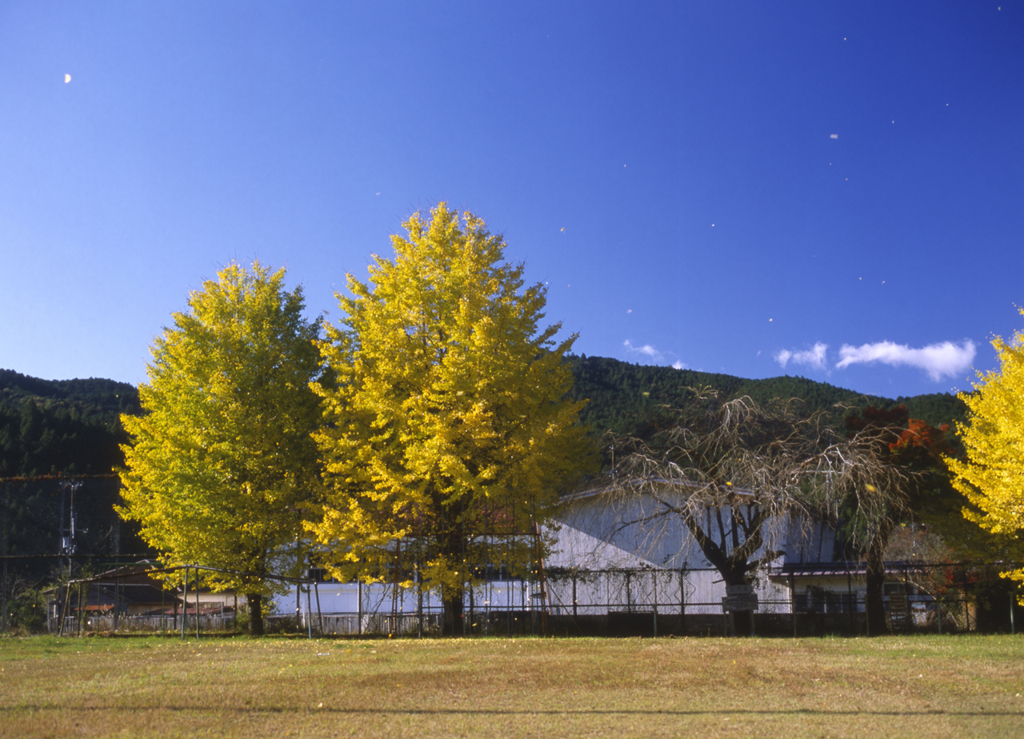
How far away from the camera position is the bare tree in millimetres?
18641

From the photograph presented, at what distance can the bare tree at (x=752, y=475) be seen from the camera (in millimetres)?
18641

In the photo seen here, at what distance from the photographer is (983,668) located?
35.6ft

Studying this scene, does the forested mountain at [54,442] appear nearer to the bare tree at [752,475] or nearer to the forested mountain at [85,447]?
the forested mountain at [85,447]

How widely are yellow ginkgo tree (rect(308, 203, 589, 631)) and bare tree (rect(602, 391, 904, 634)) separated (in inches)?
90.5

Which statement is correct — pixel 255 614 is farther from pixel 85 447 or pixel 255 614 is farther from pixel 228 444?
pixel 85 447

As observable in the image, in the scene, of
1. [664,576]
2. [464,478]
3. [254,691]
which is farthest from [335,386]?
[254,691]

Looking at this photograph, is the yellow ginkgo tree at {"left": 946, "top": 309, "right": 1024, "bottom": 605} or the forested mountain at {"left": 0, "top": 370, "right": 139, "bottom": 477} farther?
the forested mountain at {"left": 0, "top": 370, "right": 139, "bottom": 477}

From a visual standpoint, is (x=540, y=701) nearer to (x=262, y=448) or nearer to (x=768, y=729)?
(x=768, y=729)

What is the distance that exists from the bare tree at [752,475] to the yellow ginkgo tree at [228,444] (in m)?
9.50

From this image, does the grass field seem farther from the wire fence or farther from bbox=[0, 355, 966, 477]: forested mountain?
bbox=[0, 355, 966, 477]: forested mountain

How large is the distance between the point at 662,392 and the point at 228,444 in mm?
21026

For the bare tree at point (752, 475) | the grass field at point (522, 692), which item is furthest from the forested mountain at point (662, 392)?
the grass field at point (522, 692)

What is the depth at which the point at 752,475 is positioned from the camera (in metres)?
19.2

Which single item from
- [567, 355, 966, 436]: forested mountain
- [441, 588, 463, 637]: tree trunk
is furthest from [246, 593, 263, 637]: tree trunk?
[567, 355, 966, 436]: forested mountain
